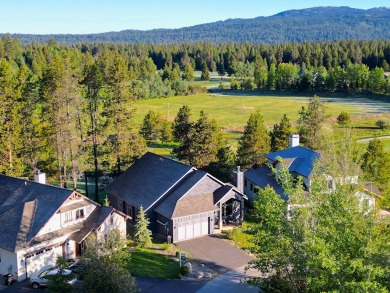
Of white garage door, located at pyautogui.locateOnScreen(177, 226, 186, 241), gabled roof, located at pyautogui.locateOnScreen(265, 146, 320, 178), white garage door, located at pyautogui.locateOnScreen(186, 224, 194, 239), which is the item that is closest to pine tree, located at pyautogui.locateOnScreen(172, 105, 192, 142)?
gabled roof, located at pyautogui.locateOnScreen(265, 146, 320, 178)

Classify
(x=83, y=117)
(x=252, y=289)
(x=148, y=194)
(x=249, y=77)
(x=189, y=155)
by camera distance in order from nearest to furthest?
(x=252, y=289), (x=148, y=194), (x=83, y=117), (x=189, y=155), (x=249, y=77)

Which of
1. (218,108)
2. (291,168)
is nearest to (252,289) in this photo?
(291,168)

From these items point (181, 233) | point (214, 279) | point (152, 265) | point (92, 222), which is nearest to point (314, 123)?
point (181, 233)

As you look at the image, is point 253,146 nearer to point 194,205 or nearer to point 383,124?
point 194,205

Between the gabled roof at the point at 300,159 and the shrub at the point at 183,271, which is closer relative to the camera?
the shrub at the point at 183,271

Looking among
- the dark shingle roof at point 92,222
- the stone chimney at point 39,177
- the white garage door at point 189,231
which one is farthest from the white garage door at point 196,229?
the stone chimney at point 39,177

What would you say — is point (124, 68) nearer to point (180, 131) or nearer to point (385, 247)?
point (180, 131)

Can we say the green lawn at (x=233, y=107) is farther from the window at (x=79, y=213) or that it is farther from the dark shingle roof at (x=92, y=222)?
the window at (x=79, y=213)
